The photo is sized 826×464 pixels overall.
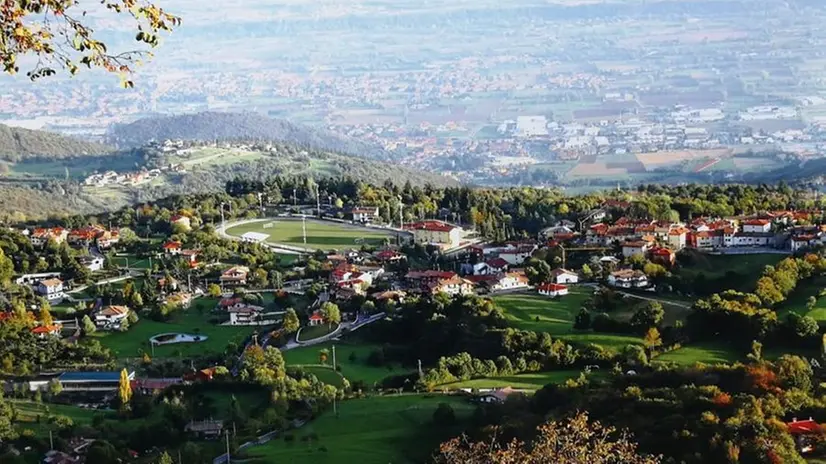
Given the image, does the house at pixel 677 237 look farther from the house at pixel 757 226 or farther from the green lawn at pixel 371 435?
the green lawn at pixel 371 435

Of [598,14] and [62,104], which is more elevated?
[598,14]

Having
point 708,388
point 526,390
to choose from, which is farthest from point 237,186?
point 708,388

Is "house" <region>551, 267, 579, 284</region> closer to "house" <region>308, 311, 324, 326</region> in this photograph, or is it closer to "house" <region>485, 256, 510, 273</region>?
"house" <region>485, 256, 510, 273</region>

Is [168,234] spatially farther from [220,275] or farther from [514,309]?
[514,309]

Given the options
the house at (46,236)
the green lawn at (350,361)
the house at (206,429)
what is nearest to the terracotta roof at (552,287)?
the green lawn at (350,361)

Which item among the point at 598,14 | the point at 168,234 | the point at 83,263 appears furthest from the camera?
the point at 598,14

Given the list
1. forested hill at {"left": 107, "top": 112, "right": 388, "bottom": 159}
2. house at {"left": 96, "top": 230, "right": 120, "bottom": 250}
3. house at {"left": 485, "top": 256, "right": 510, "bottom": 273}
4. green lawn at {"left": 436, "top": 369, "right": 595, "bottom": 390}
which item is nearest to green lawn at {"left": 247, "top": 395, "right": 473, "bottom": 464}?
green lawn at {"left": 436, "top": 369, "right": 595, "bottom": 390}

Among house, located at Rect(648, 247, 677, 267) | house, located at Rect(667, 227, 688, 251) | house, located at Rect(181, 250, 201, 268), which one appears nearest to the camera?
house, located at Rect(648, 247, 677, 267)
